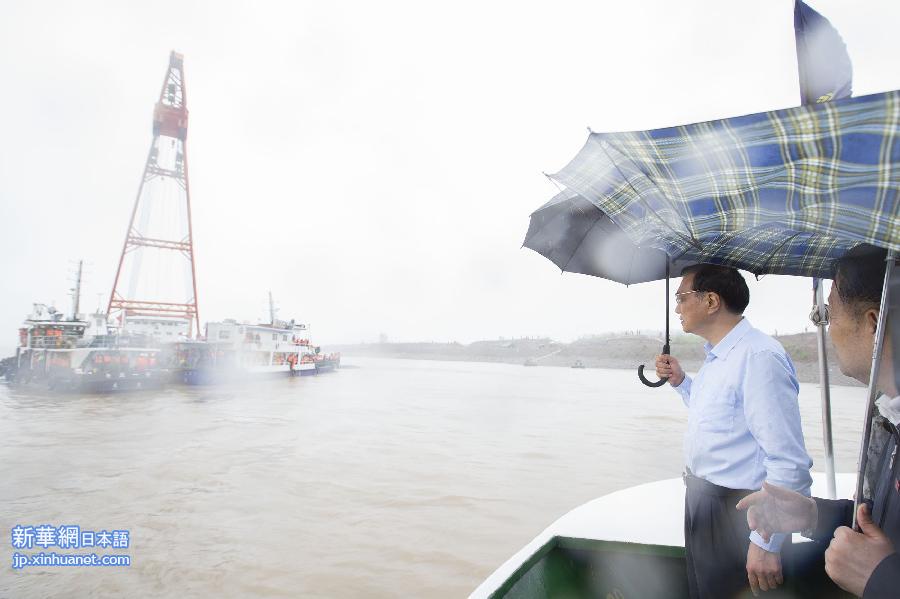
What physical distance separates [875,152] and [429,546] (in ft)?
21.6

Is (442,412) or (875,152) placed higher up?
(875,152)

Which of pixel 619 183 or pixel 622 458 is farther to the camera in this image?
pixel 622 458

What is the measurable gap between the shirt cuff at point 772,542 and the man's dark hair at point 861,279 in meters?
0.81

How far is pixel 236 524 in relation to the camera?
742 centimetres

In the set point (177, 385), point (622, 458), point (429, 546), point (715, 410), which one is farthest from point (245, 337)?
point (715, 410)

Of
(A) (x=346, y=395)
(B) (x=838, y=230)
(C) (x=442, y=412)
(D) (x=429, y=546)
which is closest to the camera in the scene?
(B) (x=838, y=230)

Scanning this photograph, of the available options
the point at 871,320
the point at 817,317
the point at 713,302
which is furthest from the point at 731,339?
the point at 817,317

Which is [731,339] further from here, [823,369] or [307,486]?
[307,486]

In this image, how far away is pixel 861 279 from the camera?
4.25 feet

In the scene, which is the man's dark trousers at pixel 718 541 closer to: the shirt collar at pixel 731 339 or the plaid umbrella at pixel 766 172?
the shirt collar at pixel 731 339

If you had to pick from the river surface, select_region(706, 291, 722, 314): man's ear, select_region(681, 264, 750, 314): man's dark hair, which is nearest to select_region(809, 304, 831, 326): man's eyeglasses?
select_region(681, 264, 750, 314): man's dark hair

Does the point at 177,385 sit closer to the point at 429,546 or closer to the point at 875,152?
the point at 429,546

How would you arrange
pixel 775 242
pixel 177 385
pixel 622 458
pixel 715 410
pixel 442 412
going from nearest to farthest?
1. pixel 715 410
2. pixel 775 242
3. pixel 622 458
4. pixel 442 412
5. pixel 177 385

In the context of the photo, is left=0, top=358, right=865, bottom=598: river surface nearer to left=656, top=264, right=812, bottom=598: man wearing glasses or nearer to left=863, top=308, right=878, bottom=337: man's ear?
left=656, top=264, right=812, bottom=598: man wearing glasses
